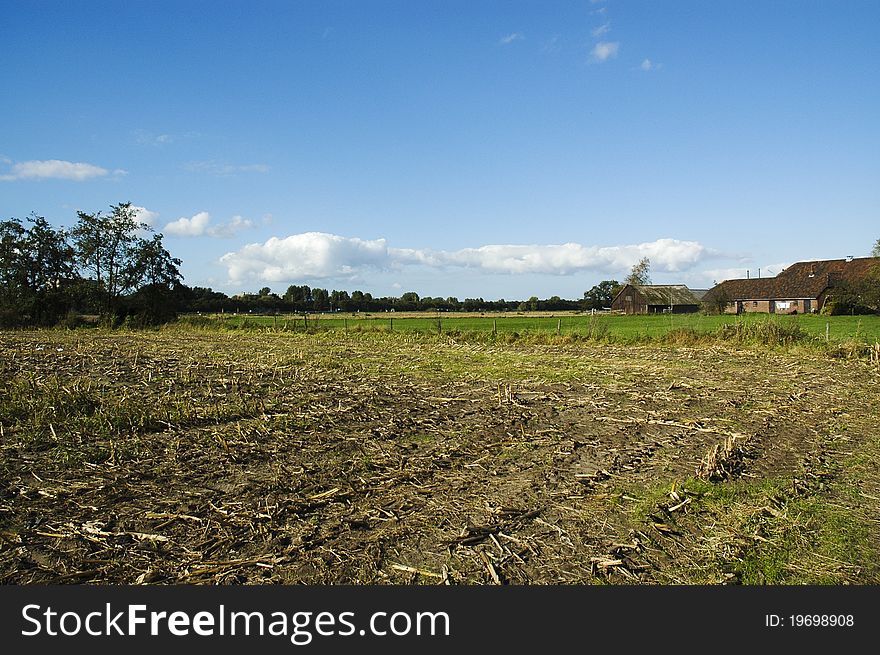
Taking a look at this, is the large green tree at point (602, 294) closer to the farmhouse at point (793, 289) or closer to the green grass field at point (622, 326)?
the farmhouse at point (793, 289)

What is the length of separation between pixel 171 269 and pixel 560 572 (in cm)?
5109

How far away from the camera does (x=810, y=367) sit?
18.5 meters

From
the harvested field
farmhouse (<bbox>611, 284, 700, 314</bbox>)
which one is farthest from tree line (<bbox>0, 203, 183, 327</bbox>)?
farmhouse (<bbox>611, 284, 700, 314</bbox>)

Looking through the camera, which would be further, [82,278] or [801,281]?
[801,281]

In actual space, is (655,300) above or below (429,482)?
A: above

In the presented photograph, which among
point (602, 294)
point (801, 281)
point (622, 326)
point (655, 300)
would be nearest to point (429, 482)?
point (622, 326)

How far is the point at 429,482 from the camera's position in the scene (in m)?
6.39

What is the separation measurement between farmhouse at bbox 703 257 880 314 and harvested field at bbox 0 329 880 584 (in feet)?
221

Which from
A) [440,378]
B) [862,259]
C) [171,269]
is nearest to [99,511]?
[440,378]

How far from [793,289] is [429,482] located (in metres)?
80.9

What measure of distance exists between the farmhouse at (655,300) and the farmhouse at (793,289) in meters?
5.36

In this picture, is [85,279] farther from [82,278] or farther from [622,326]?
[622,326]

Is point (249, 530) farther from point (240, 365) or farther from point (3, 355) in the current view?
point (3, 355)

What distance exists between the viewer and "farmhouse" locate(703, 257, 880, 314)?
227ft
